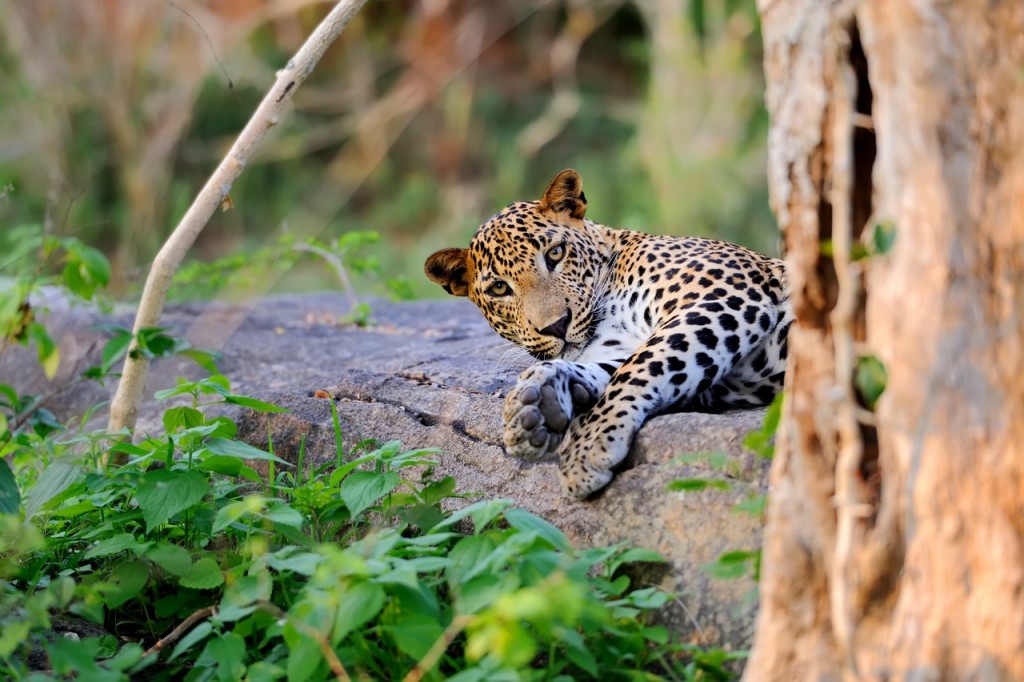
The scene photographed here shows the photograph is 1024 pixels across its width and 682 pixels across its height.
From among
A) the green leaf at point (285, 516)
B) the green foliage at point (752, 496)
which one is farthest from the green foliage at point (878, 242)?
the green leaf at point (285, 516)

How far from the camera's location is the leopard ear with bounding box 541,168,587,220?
17.9ft

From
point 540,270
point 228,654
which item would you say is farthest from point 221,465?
point 540,270

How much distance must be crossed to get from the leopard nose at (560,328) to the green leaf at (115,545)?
195 cm

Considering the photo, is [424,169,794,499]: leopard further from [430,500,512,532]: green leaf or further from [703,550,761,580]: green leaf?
[703,550,761,580]: green leaf

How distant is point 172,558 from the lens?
11.9 feet

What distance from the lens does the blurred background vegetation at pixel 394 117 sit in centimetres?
1430

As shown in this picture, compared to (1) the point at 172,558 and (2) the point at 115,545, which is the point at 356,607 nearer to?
(1) the point at 172,558

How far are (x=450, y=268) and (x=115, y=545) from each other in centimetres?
231

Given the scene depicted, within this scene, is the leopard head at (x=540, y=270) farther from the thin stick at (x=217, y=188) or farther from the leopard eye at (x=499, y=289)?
the thin stick at (x=217, y=188)

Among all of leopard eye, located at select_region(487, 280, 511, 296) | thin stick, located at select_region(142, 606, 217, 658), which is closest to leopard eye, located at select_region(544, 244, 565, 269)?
leopard eye, located at select_region(487, 280, 511, 296)

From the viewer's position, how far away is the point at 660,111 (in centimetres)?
1453

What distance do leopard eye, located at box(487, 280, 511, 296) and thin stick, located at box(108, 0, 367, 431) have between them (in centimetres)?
120

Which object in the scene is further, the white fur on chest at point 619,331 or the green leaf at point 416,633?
the white fur on chest at point 619,331

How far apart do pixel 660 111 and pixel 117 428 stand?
10543 millimetres
